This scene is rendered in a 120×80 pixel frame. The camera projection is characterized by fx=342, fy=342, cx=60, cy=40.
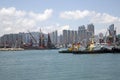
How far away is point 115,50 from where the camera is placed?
3875 inches

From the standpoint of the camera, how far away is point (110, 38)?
158500mm

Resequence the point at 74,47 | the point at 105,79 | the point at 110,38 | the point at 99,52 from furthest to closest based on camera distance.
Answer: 1. the point at 110,38
2. the point at 74,47
3. the point at 99,52
4. the point at 105,79

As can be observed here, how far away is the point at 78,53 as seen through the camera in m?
100

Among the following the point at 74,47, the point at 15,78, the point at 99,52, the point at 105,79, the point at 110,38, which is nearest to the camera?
the point at 105,79

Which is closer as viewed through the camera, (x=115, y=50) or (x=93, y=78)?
(x=93, y=78)

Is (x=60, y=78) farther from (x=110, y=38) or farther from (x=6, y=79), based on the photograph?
(x=110, y=38)

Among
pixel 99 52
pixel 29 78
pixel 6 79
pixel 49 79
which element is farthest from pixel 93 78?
pixel 99 52

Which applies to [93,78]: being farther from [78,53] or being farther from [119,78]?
[78,53]

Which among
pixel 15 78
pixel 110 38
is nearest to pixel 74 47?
pixel 110 38

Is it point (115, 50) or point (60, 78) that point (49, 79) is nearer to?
point (60, 78)

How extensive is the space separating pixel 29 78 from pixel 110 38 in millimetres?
127328

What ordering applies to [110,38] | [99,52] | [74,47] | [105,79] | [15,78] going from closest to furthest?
[105,79] < [15,78] < [99,52] < [74,47] < [110,38]

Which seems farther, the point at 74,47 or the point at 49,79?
the point at 74,47

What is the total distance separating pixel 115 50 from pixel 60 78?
66.6 meters
